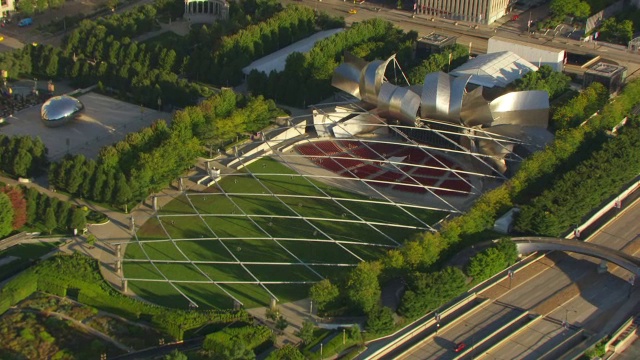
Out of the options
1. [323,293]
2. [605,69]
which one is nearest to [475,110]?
[605,69]

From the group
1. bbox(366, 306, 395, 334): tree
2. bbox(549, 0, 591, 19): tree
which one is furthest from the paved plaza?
bbox(549, 0, 591, 19): tree

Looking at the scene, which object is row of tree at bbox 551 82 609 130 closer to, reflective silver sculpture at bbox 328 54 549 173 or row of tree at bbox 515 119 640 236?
reflective silver sculpture at bbox 328 54 549 173

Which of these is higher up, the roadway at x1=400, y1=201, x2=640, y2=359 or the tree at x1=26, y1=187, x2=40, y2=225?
the tree at x1=26, y1=187, x2=40, y2=225

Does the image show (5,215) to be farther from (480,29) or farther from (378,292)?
(480,29)

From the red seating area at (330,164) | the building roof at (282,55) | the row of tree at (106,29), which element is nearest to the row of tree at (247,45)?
the building roof at (282,55)

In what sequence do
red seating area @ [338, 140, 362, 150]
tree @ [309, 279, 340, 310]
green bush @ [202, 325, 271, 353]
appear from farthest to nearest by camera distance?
red seating area @ [338, 140, 362, 150]
tree @ [309, 279, 340, 310]
green bush @ [202, 325, 271, 353]

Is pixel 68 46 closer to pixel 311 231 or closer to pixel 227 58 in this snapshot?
pixel 227 58
